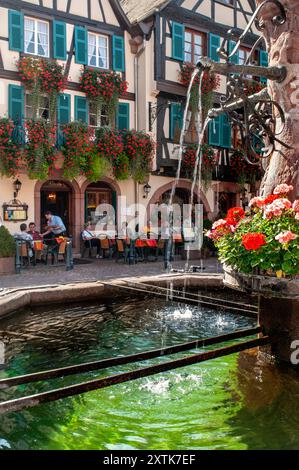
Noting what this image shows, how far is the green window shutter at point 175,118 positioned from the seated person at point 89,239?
190 inches

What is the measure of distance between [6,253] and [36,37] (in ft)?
25.3

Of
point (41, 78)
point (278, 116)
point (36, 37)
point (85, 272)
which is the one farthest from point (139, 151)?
point (278, 116)

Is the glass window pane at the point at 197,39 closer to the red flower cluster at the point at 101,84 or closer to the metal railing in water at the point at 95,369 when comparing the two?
the red flower cluster at the point at 101,84

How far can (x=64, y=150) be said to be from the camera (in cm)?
1488

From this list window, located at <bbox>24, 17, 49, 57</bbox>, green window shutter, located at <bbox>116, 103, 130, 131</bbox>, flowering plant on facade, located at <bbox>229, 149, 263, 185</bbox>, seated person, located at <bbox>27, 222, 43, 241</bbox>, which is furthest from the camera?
flowering plant on facade, located at <bbox>229, 149, 263, 185</bbox>

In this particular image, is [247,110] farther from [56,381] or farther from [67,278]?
[67,278]

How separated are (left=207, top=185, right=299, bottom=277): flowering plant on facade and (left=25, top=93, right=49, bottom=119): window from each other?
12187 mm

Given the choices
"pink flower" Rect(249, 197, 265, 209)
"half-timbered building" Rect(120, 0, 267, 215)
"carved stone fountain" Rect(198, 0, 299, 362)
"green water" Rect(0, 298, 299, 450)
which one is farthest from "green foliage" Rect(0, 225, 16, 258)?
"pink flower" Rect(249, 197, 265, 209)

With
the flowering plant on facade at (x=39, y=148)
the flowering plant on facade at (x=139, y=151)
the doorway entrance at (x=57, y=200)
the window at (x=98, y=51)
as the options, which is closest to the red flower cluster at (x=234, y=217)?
the flowering plant on facade at (x=39, y=148)

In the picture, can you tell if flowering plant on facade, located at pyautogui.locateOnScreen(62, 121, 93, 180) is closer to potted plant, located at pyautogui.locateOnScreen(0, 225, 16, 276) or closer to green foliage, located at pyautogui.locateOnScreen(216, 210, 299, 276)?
potted plant, located at pyautogui.locateOnScreen(0, 225, 16, 276)

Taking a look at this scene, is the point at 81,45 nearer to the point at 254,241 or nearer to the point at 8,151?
the point at 8,151

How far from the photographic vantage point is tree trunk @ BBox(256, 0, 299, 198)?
435cm

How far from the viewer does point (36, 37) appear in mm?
15586
